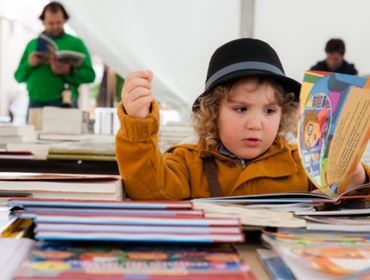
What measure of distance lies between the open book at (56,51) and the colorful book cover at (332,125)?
1996 millimetres

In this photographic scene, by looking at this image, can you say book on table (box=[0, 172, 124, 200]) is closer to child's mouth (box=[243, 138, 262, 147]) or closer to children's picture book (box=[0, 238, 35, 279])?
children's picture book (box=[0, 238, 35, 279])

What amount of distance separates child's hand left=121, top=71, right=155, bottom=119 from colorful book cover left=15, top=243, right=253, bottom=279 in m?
0.34

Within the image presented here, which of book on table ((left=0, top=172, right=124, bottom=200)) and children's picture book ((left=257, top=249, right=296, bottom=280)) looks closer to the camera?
children's picture book ((left=257, top=249, right=296, bottom=280))

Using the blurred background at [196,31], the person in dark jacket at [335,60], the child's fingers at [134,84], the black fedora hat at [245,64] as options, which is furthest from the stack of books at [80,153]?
the person in dark jacket at [335,60]

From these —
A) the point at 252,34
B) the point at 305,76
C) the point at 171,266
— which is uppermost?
the point at 252,34

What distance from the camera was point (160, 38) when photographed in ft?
7.09

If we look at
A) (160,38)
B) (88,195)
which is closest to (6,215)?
(88,195)

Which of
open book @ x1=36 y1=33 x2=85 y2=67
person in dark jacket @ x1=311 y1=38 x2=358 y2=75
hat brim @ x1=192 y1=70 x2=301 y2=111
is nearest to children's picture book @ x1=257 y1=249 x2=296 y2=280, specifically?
hat brim @ x1=192 y1=70 x2=301 y2=111

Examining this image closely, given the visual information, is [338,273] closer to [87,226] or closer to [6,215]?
[87,226]

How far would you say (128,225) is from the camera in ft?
1.63

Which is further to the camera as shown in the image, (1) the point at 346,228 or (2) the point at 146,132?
(2) the point at 146,132

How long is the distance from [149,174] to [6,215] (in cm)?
28

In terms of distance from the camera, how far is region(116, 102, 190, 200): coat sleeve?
2.72ft

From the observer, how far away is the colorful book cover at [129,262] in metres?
0.43
